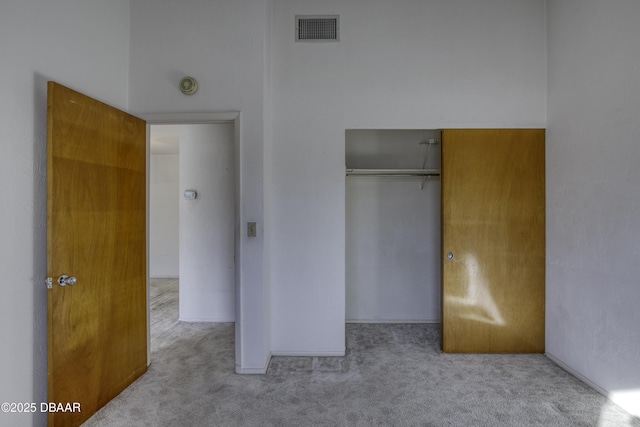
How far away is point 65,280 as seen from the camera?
1780 mm

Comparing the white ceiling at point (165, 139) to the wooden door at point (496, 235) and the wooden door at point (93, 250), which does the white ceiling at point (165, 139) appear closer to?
the wooden door at point (93, 250)

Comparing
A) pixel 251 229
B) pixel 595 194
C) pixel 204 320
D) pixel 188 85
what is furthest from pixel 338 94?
pixel 204 320

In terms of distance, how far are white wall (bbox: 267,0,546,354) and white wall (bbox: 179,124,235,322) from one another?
3.94 ft

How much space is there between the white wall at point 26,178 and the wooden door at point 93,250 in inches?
4.7

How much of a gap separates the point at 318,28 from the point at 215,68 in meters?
1.02

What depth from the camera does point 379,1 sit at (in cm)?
282

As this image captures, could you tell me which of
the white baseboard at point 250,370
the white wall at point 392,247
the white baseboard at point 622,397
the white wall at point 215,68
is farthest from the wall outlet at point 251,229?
the white baseboard at point 622,397

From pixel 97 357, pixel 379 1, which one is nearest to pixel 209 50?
pixel 379 1

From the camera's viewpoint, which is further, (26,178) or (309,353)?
(309,353)

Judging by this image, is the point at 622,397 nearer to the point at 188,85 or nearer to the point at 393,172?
the point at 393,172

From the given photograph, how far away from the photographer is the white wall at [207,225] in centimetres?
Result: 379

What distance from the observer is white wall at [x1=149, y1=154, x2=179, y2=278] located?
632 centimetres

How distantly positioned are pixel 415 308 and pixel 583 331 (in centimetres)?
159

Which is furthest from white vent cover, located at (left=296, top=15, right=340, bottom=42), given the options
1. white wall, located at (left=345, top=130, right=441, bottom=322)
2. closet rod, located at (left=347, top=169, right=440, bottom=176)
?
closet rod, located at (left=347, top=169, right=440, bottom=176)
